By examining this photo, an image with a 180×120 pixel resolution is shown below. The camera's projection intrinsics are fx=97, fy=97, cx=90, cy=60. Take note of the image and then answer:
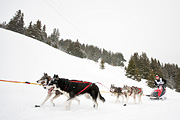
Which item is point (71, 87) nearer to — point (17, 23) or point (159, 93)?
point (159, 93)

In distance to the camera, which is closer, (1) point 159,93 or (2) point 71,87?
(2) point 71,87

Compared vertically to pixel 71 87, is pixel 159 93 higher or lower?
lower

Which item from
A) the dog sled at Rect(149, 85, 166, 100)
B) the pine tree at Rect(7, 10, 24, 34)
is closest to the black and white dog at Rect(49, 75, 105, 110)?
the dog sled at Rect(149, 85, 166, 100)

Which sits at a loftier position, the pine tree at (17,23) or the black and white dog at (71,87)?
the pine tree at (17,23)

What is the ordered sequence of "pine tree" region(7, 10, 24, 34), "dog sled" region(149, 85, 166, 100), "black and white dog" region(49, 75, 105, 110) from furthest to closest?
1. "pine tree" region(7, 10, 24, 34)
2. "dog sled" region(149, 85, 166, 100)
3. "black and white dog" region(49, 75, 105, 110)

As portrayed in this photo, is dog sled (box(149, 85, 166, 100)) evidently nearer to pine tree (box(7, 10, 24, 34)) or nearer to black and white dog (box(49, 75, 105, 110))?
black and white dog (box(49, 75, 105, 110))

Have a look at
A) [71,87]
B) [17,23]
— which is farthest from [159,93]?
[17,23]

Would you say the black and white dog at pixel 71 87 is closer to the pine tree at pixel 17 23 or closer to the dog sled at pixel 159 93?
the dog sled at pixel 159 93

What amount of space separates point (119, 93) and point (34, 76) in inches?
344

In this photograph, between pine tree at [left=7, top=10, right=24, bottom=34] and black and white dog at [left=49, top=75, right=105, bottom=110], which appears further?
pine tree at [left=7, top=10, right=24, bottom=34]

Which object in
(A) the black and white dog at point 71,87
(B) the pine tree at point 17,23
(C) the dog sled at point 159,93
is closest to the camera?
(A) the black and white dog at point 71,87

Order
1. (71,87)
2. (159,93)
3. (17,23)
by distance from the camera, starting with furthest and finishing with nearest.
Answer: (17,23) → (159,93) → (71,87)

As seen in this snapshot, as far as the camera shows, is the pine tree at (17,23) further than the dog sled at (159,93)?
Yes

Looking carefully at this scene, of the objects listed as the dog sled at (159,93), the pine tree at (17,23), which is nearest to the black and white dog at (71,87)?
the dog sled at (159,93)
